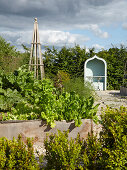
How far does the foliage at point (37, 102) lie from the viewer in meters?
3.71

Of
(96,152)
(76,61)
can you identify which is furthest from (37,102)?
(76,61)

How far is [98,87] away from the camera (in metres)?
13.0

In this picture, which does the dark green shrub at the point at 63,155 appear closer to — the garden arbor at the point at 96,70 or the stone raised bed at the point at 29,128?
the stone raised bed at the point at 29,128

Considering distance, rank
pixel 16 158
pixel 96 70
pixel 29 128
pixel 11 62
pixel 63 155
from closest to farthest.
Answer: pixel 63 155 < pixel 16 158 < pixel 29 128 < pixel 11 62 < pixel 96 70

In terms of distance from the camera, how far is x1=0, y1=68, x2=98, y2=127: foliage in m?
3.71

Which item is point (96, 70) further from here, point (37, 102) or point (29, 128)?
point (29, 128)

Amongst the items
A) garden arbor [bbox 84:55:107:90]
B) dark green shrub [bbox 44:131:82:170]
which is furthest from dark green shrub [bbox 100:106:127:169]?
garden arbor [bbox 84:55:107:90]

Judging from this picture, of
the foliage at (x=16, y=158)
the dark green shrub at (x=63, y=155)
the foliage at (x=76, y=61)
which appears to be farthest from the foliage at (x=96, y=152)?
the foliage at (x=76, y=61)

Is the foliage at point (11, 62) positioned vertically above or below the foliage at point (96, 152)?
above

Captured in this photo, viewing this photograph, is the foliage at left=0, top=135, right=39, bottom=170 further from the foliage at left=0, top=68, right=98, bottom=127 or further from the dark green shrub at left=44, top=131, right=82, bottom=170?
the foliage at left=0, top=68, right=98, bottom=127

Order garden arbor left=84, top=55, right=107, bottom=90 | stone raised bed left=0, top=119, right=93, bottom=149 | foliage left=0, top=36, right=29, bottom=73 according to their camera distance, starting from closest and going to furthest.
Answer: stone raised bed left=0, top=119, right=93, bottom=149 < foliage left=0, top=36, right=29, bottom=73 < garden arbor left=84, top=55, right=107, bottom=90

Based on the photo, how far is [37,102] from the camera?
14.3 ft

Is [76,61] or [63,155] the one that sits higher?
[76,61]

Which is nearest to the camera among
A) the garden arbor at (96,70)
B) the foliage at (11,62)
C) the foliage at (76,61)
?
the foliage at (11,62)
